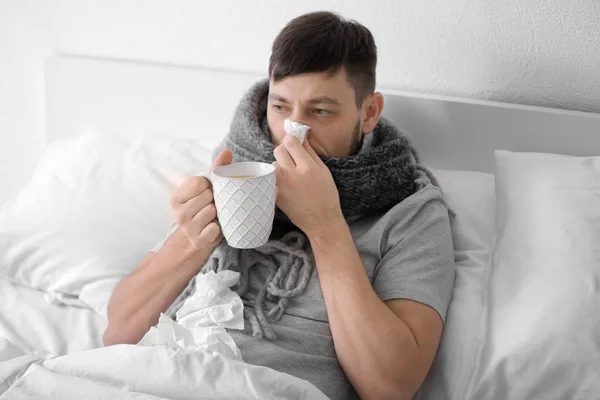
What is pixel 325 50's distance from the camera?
135cm

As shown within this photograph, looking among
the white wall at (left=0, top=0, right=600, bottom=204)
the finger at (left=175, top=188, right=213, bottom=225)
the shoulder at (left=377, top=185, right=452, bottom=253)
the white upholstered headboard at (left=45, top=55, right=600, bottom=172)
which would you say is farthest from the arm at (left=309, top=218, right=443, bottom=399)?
the white wall at (left=0, top=0, right=600, bottom=204)

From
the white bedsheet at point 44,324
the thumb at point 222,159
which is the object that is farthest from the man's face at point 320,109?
the white bedsheet at point 44,324

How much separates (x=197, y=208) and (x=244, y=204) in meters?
0.15

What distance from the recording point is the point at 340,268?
1277mm

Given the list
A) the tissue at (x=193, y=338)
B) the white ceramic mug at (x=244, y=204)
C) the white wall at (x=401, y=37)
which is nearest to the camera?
the white ceramic mug at (x=244, y=204)

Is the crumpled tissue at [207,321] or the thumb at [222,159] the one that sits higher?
the thumb at [222,159]

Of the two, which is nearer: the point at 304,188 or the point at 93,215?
the point at 304,188

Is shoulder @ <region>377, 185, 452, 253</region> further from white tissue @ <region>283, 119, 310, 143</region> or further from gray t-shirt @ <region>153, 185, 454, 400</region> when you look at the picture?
white tissue @ <region>283, 119, 310, 143</region>

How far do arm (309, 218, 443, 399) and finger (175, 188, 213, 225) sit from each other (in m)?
0.21

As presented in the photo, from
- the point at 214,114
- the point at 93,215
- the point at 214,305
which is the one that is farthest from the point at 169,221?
the point at 214,305

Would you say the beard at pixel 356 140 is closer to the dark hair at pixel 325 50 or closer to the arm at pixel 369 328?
the dark hair at pixel 325 50

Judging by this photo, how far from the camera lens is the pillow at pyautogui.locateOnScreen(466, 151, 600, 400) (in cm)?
122

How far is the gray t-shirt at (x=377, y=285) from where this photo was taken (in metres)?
1.27

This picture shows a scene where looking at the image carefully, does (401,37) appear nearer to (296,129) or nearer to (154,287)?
(296,129)
